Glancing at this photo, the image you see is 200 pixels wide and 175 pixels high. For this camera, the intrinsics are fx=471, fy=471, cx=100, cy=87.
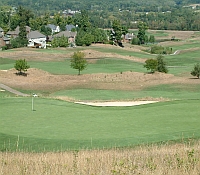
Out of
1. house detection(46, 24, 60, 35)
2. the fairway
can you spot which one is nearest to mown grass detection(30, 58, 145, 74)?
the fairway

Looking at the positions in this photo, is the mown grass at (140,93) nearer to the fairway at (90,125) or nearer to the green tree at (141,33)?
the fairway at (90,125)

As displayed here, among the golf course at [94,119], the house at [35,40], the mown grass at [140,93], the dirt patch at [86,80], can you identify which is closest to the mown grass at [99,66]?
the dirt patch at [86,80]

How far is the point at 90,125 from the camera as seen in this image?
2139 cm

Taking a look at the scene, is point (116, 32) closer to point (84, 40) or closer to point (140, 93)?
point (84, 40)

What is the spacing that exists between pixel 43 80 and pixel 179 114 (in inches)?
1209

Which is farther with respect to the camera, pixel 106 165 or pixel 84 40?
pixel 84 40

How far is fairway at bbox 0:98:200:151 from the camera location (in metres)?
18.5

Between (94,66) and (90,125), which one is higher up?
(90,125)

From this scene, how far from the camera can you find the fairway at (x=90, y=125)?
60.7 feet

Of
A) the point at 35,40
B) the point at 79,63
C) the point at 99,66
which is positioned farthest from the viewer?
the point at 35,40

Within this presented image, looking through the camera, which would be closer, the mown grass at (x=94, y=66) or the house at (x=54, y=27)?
the mown grass at (x=94, y=66)

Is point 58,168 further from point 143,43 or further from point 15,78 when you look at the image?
point 143,43

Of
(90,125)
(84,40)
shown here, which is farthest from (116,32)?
(90,125)

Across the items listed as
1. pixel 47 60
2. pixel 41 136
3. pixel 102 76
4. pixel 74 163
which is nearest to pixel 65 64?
pixel 47 60
